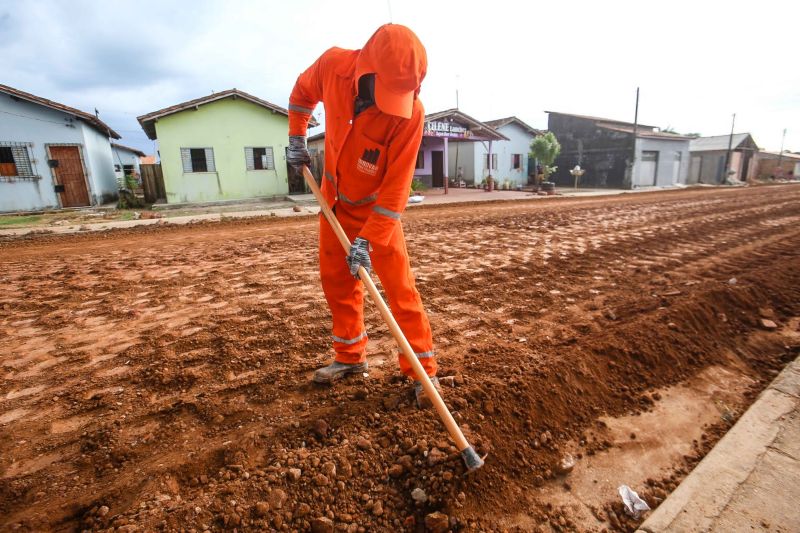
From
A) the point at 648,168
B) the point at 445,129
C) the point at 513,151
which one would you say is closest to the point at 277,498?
the point at 445,129

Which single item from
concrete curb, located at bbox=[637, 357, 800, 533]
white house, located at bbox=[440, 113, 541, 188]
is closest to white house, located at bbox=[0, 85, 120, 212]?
concrete curb, located at bbox=[637, 357, 800, 533]

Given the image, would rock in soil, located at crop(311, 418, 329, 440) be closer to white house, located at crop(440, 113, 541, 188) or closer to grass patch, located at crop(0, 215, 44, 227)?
grass patch, located at crop(0, 215, 44, 227)

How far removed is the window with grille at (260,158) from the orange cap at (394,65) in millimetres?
15219

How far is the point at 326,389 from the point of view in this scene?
7.85ft

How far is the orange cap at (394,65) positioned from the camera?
71.7 inches

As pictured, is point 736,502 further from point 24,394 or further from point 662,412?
point 24,394

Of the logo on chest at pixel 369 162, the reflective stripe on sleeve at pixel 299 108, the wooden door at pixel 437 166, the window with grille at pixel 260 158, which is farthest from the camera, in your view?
the wooden door at pixel 437 166

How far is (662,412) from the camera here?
2324 mm

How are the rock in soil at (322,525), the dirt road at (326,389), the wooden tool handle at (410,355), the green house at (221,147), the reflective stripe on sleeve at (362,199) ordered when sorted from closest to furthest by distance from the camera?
the rock in soil at (322,525) < the dirt road at (326,389) < the wooden tool handle at (410,355) < the reflective stripe on sleeve at (362,199) < the green house at (221,147)

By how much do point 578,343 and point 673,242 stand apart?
4870 millimetres

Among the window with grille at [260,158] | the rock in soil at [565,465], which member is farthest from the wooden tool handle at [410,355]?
the window with grille at [260,158]

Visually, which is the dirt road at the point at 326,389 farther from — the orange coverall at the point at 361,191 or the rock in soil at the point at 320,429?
the orange coverall at the point at 361,191

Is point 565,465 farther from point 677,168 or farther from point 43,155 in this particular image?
point 677,168

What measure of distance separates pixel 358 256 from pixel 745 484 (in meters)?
1.98
